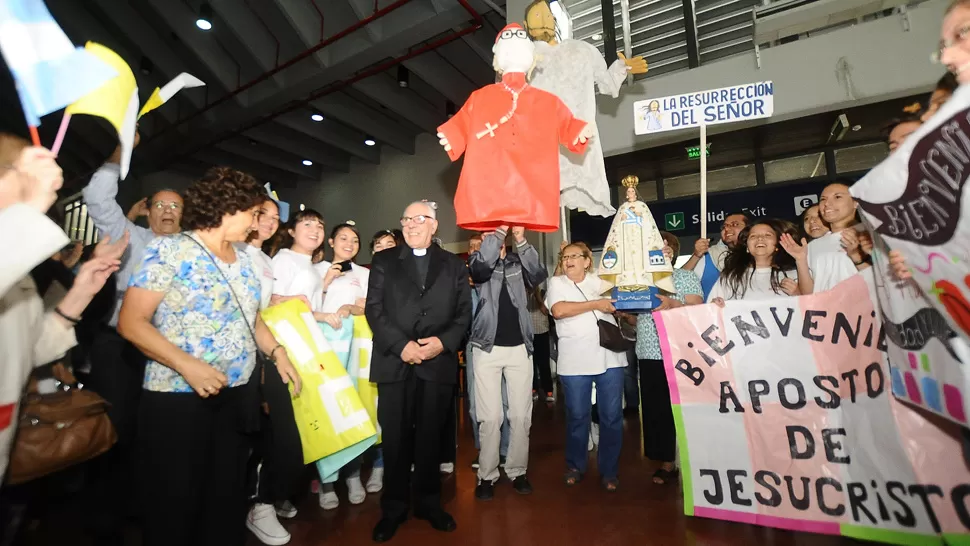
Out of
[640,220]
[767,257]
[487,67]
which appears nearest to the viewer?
[640,220]

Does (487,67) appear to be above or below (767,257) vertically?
above

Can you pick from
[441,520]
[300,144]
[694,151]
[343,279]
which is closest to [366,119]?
[300,144]

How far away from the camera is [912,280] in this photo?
1.44 meters

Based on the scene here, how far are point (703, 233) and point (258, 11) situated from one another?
5.42 metres

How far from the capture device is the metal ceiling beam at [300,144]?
25.6 feet

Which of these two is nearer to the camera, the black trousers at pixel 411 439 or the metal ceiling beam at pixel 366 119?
the black trousers at pixel 411 439

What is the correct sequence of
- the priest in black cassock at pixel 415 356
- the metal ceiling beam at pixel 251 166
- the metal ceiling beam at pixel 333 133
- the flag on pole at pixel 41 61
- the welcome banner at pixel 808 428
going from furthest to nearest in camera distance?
the metal ceiling beam at pixel 251 166 < the metal ceiling beam at pixel 333 133 < the priest in black cassock at pixel 415 356 < the welcome banner at pixel 808 428 < the flag on pole at pixel 41 61

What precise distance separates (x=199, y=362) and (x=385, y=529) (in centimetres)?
121

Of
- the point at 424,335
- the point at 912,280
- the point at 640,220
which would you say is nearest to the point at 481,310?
the point at 424,335

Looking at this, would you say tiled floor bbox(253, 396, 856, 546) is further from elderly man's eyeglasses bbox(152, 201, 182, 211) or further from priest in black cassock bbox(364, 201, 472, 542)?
elderly man's eyeglasses bbox(152, 201, 182, 211)

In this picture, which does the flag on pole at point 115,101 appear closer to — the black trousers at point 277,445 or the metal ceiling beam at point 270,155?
the black trousers at point 277,445

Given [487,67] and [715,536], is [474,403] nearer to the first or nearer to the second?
[715,536]

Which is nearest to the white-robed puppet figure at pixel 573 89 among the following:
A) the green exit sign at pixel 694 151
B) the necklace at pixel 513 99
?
the necklace at pixel 513 99

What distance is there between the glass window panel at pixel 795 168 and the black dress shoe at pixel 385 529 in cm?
518
